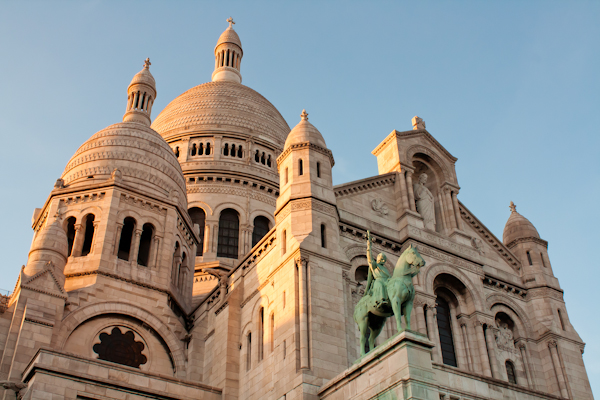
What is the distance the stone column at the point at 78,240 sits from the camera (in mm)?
30766

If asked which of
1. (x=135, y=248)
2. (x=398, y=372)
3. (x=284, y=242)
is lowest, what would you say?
(x=398, y=372)

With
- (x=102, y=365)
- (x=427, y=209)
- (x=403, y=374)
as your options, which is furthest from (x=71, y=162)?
(x=403, y=374)

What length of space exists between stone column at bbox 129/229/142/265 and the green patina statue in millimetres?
14281

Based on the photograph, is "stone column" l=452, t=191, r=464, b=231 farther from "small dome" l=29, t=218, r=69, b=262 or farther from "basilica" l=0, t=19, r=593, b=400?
"small dome" l=29, t=218, r=69, b=262

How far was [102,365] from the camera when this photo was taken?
22.6 metres

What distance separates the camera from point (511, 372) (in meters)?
27.7

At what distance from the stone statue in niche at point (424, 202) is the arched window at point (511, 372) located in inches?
246

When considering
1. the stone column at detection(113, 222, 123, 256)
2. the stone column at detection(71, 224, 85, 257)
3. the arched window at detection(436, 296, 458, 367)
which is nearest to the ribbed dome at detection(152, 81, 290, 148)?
the stone column at detection(113, 222, 123, 256)

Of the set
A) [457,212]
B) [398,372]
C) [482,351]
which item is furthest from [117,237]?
[398,372]

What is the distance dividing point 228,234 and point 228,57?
72.2 ft

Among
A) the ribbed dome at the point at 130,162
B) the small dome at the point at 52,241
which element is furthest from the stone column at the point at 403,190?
the small dome at the point at 52,241

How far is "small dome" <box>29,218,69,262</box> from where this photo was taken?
28.2 meters

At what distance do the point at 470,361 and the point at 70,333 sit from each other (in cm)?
1558

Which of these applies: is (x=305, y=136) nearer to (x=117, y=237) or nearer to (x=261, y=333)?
(x=261, y=333)
